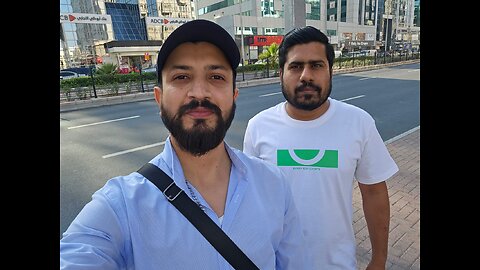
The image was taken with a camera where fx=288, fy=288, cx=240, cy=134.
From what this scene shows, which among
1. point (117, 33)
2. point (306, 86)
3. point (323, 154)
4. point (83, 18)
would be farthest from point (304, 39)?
point (117, 33)

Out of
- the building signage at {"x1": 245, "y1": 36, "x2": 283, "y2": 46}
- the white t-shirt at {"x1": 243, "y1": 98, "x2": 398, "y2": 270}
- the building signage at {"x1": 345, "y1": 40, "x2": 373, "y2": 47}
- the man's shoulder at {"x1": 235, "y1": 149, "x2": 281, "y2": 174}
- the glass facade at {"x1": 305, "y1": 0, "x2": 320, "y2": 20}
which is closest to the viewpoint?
the man's shoulder at {"x1": 235, "y1": 149, "x2": 281, "y2": 174}

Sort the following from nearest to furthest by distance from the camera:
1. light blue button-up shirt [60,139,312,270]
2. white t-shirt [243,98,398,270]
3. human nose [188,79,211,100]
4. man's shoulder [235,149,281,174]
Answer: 1. light blue button-up shirt [60,139,312,270]
2. human nose [188,79,211,100]
3. man's shoulder [235,149,281,174]
4. white t-shirt [243,98,398,270]

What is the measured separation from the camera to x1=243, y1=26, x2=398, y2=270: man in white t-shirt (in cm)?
159

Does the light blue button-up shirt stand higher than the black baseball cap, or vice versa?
the black baseball cap

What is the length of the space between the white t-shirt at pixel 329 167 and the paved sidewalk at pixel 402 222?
123 cm

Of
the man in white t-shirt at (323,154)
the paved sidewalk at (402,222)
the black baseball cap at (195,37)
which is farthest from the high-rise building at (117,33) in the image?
the black baseball cap at (195,37)

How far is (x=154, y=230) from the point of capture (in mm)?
969

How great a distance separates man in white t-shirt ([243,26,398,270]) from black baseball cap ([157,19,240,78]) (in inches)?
25.6

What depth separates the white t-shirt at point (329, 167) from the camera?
5.22 feet

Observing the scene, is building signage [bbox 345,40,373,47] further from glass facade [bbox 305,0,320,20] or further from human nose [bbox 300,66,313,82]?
human nose [bbox 300,66,313,82]

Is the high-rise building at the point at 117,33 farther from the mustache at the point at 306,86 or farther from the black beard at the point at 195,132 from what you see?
the black beard at the point at 195,132

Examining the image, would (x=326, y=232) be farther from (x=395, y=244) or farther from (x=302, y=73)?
(x=395, y=244)

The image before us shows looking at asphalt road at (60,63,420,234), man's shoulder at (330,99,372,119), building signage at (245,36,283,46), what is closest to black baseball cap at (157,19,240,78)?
man's shoulder at (330,99,372,119)

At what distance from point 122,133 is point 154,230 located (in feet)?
23.5
